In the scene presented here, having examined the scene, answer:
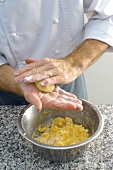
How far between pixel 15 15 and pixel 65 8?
165 mm

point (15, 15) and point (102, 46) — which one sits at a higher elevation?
point (15, 15)

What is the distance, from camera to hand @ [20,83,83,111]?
911 millimetres

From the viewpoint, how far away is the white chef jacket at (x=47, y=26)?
3.65ft

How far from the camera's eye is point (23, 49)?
3.87ft

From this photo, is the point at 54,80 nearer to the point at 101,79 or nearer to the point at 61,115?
the point at 61,115

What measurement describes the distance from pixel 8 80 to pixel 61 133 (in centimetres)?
26

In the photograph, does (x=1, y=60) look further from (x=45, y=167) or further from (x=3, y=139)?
(x=45, y=167)

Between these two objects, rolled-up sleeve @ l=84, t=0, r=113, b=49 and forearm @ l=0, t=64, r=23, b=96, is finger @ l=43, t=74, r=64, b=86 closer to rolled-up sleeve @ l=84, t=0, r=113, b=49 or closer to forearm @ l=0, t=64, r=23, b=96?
forearm @ l=0, t=64, r=23, b=96

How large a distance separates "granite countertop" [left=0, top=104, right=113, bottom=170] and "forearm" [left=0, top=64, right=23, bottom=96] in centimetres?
12

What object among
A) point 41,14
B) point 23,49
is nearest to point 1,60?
point 23,49

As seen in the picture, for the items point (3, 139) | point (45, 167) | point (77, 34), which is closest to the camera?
point (45, 167)

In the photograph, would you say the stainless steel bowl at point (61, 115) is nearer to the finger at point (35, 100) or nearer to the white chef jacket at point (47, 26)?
the finger at point (35, 100)

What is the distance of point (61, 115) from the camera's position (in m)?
1.04

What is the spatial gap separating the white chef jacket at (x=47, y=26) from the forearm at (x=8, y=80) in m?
0.03
